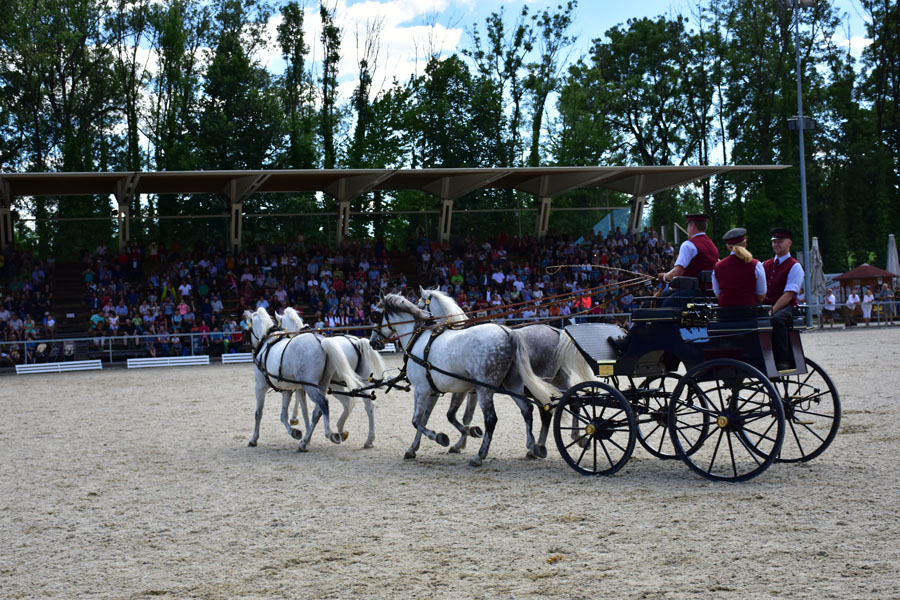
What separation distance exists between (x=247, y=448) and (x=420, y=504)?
163 inches

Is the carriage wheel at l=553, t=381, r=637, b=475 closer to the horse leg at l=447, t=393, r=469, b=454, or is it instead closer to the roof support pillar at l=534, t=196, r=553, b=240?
the horse leg at l=447, t=393, r=469, b=454

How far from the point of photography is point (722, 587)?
4.83 meters

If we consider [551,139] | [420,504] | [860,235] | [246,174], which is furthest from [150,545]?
[860,235]

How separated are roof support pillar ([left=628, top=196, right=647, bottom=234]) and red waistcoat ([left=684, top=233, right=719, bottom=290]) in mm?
26822

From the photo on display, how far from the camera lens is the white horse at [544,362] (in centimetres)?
921

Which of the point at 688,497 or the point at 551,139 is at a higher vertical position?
the point at 551,139

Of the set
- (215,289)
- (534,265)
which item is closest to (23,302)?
(215,289)

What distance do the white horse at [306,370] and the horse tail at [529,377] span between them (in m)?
2.43

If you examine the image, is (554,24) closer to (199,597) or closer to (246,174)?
(246,174)

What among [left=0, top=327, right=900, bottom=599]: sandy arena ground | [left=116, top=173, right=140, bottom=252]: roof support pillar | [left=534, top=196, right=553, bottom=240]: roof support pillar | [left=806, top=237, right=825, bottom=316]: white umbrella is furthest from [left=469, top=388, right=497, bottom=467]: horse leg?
[left=534, top=196, right=553, bottom=240]: roof support pillar

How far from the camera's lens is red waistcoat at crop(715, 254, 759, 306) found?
7.69 m

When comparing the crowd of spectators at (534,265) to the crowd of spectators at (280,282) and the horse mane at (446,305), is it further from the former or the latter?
the horse mane at (446,305)

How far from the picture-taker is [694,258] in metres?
8.48

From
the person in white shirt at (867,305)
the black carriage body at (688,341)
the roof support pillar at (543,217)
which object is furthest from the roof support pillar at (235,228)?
the black carriage body at (688,341)
